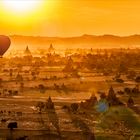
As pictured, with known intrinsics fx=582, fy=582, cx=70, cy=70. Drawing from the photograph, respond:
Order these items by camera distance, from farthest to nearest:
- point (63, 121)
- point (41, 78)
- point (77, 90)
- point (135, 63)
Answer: point (135, 63) < point (41, 78) < point (77, 90) < point (63, 121)

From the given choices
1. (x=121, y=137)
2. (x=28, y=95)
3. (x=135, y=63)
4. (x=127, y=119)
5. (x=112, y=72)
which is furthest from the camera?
(x=135, y=63)

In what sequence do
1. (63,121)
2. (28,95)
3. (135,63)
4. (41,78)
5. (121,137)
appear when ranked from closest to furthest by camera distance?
(121,137) < (63,121) < (28,95) < (41,78) < (135,63)

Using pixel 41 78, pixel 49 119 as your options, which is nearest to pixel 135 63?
pixel 41 78

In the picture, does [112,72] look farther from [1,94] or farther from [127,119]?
[127,119]

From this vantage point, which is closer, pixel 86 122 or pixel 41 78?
pixel 86 122

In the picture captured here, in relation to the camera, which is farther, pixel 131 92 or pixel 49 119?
pixel 131 92

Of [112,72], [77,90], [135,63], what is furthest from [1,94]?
[135,63]

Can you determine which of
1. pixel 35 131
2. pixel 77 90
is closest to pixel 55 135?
pixel 35 131

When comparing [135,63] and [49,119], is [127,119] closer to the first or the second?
[49,119]

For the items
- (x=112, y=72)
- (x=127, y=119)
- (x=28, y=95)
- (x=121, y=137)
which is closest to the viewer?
(x=121, y=137)
